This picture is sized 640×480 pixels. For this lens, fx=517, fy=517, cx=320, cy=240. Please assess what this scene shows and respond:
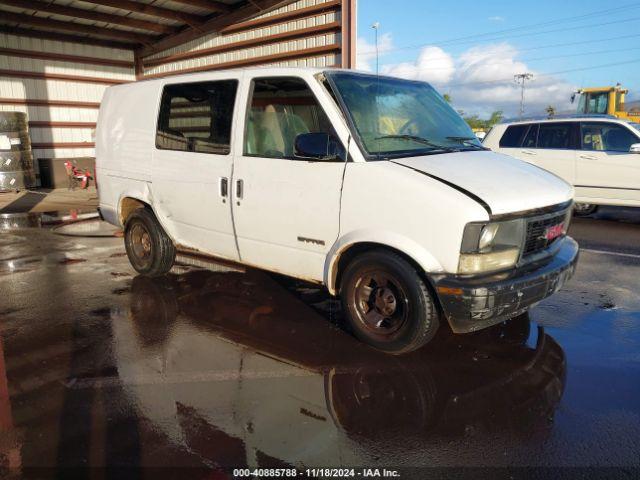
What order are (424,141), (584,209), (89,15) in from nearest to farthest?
(424,141) < (584,209) < (89,15)

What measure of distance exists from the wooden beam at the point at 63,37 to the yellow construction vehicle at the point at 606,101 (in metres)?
17.5

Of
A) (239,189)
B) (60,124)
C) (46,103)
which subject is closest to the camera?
(239,189)

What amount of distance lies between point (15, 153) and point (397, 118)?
541 inches

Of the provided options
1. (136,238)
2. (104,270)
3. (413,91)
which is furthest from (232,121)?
(104,270)

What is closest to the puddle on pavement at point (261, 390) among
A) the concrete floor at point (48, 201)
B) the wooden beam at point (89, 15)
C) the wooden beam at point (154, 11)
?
the concrete floor at point (48, 201)

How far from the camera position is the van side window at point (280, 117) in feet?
13.7

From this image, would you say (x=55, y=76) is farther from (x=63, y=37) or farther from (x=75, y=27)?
(x=75, y=27)

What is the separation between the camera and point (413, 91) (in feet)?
15.7

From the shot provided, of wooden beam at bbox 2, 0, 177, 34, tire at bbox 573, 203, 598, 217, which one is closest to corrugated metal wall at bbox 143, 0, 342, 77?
wooden beam at bbox 2, 0, 177, 34

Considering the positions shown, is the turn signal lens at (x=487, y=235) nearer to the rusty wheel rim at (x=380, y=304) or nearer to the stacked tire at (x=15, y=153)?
the rusty wheel rim at (x=380, y=304)

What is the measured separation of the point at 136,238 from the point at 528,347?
4.34 m

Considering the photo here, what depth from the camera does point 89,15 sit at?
1420 centimetres

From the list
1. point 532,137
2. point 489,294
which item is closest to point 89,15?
point 532,137

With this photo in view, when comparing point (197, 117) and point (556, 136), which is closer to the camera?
point (197, 117)
